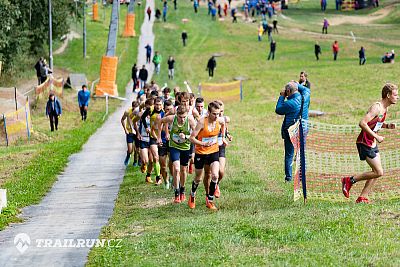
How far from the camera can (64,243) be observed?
1276 centimetres

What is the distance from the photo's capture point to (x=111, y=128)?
32.0 meters

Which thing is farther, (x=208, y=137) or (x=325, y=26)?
(x=325, y=26)

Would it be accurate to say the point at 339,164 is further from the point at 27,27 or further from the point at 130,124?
the point at 27,27

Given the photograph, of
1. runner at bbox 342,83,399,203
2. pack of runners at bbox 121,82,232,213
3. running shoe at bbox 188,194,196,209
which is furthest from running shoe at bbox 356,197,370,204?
running shoe at bbox 188,194,196,209

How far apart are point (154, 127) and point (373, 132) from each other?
5524mm

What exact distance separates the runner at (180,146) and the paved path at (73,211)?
50.8 inches

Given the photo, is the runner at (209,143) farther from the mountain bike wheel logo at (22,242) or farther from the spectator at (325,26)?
the spectator at (325,26)

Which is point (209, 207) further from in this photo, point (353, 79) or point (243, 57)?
point (243, 57)

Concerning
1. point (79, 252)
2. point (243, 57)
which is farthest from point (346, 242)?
point (243, 57)

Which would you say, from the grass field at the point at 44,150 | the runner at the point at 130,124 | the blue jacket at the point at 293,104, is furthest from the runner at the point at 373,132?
the runner at the point at 130,124

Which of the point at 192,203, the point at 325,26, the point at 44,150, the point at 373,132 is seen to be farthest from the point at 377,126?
the point at 325,26

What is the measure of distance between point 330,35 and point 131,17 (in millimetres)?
15367

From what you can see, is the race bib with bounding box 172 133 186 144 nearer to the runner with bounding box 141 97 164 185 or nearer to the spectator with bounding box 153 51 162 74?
the runner with bounding box 141 97 164 185

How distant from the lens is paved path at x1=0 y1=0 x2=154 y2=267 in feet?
39.5
